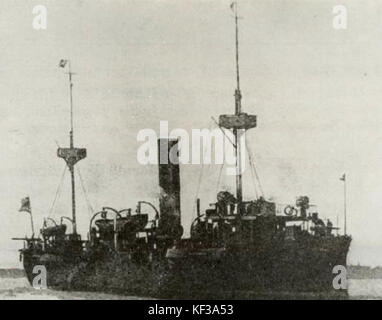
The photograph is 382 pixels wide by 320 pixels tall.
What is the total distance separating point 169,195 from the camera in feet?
73.0

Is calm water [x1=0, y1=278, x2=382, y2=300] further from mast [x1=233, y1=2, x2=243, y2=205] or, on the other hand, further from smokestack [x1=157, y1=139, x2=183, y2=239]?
mast [x1=233, y1=2, x2=243, y2=205]

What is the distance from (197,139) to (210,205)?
8.57 feet

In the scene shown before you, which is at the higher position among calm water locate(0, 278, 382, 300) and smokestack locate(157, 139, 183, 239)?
smokestack locate(157, 139, 183, 239)

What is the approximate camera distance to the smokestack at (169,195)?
22.0m

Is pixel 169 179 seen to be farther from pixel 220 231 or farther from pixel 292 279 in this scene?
pixel 292 279

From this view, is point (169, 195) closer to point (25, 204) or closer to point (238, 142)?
point (238, 142)

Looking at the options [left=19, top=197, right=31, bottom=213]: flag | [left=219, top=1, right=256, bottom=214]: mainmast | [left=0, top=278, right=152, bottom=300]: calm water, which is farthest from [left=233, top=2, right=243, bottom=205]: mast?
[left=19, top=197, right=31, bottom=213]: flag

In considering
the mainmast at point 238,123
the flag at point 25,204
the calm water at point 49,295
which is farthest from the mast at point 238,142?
the flag at point 25,204

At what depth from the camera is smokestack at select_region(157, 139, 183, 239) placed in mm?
22016

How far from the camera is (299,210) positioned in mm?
20438

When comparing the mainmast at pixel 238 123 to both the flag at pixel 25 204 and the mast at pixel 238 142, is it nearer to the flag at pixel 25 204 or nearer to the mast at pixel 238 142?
the mast at pixel 238 142

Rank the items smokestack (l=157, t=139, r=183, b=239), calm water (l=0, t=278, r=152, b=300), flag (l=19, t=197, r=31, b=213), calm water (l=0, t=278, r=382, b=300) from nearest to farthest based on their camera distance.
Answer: calm water (l=0, t=278, r=152, b=300), calm water (l=0, t=278, r=382, b=300), flag (l=19, t=197, r=31, b=213), smokestack (l=157, t=139, r=183, b=239)

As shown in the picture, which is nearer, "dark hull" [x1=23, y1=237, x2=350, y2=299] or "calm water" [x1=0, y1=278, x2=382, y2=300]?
"dark hull" [x1=23, y1=237, x2=350, y2=299]
